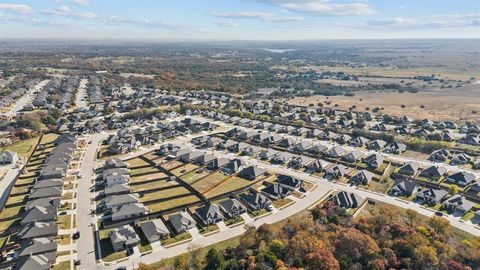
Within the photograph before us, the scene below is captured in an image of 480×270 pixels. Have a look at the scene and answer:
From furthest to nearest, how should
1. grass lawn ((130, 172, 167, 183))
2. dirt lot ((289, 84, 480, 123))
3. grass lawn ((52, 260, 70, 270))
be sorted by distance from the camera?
dirt lot ((289, 84, 480, 123))
grass lawn ((130, 172, 167, 183))
grass lawn ((52, 260, 70, 270))

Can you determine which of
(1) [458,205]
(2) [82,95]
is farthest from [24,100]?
(1) [458,205]

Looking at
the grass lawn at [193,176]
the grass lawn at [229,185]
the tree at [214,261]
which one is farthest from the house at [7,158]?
the tree at [214,261]

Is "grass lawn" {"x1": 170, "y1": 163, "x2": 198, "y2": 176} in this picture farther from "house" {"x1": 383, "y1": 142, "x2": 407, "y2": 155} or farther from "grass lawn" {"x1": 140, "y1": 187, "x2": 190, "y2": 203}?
"house" {"x1": 383, "y1": 142, "x2": 407, "y2": 155}

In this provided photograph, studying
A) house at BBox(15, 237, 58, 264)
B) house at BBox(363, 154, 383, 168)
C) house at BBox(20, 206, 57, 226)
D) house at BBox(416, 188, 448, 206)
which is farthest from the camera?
house at BBox(363, 154, 383, 168)

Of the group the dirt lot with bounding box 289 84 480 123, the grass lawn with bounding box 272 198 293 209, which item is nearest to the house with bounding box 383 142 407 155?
the grass lawn with bounding box 272 198 293 209

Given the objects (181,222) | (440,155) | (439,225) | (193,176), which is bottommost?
(193,176)

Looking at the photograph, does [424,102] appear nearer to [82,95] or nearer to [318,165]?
[318,165]
